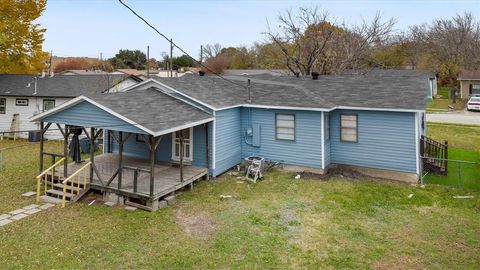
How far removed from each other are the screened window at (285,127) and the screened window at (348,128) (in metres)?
2.03

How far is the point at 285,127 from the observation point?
14.2 m

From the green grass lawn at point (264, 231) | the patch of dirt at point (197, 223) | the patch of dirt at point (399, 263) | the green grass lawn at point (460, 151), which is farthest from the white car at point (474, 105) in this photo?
the patch of dirt at point (197, 223)

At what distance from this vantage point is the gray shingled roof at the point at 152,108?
35.0 ft

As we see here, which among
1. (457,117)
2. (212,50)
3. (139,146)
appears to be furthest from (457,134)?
(212,50)

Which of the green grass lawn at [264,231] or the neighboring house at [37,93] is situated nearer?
the green grass lawn at [264,231]

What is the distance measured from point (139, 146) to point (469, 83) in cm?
4281

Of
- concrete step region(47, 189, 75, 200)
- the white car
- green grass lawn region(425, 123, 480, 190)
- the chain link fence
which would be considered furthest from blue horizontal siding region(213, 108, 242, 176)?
the white car

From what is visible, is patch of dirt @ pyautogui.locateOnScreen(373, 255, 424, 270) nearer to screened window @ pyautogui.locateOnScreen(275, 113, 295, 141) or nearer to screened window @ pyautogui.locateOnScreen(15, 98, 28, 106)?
screened window @ pyautogui.locateOnScreen(275, 113, 295, 141)

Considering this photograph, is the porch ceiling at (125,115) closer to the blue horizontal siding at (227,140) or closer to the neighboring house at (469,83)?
the blue horizontal siding at (227,140)

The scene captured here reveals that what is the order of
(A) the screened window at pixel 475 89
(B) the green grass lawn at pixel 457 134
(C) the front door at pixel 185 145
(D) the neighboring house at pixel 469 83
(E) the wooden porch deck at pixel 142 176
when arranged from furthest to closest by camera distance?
(A) the screened window at pixel 475 89, (D) the neighboring house at pixel 469 83, (B) the green grass lawn at pixel 457 134, (C) the front door at pixel 185 145, (E) the wooden porch deck at pixel 142 176

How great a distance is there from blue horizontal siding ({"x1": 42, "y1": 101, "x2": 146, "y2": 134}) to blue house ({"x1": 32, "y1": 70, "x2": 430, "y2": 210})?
33 mm

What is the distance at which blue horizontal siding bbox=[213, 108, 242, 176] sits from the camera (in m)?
13.5

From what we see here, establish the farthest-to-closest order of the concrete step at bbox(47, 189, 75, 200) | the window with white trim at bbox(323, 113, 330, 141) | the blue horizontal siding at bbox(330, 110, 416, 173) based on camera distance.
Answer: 1. the window with white trim at bbox(323, 113, 330, 141)
2. the blue horizontal siding at bbox(330, 110, 416, 173)
3. the concrete step at bbox(47, 189, 75, 200)

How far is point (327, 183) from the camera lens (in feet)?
41.1
